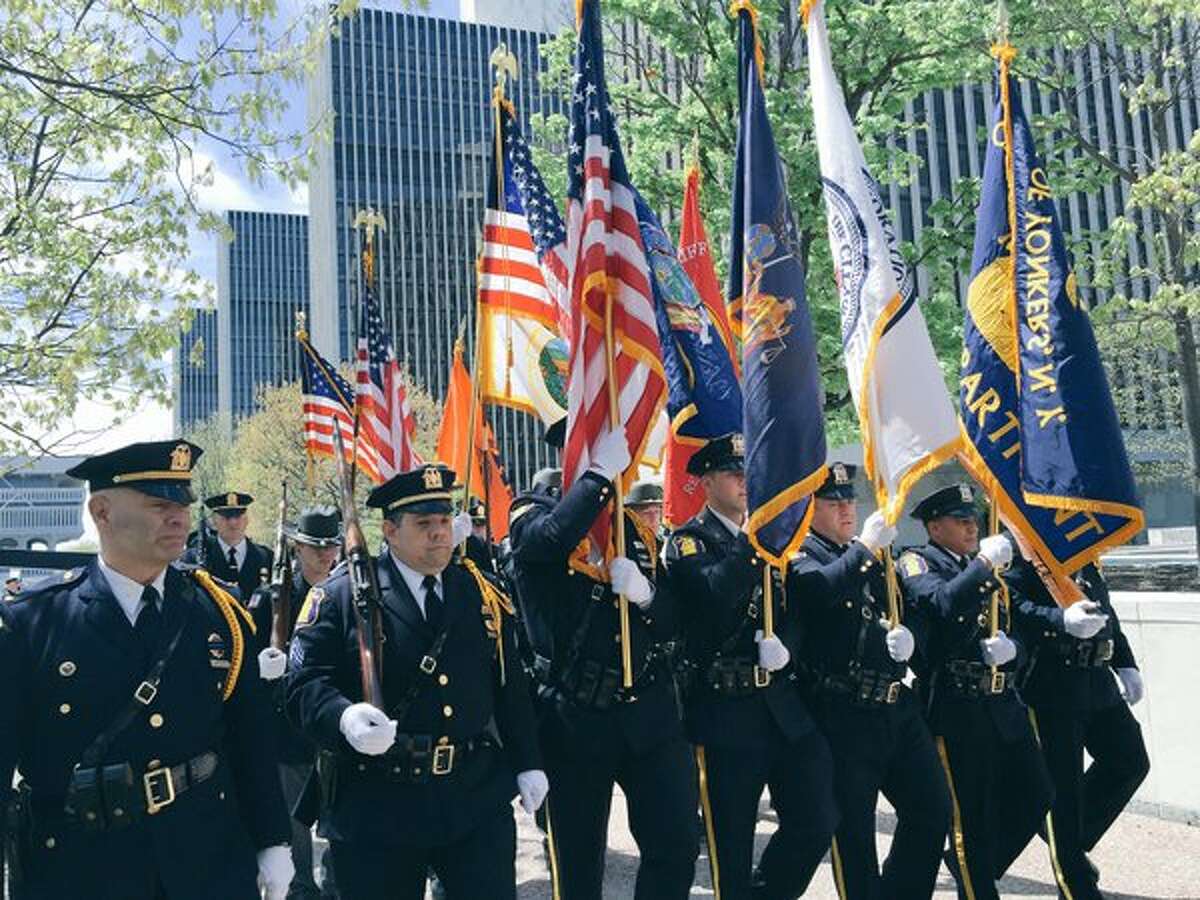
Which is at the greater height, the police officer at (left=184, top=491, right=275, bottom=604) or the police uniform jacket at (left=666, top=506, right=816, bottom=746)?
the police officer at (left=184, top=491, right=275, bottom=604)

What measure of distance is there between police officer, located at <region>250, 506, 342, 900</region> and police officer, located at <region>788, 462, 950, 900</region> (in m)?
2.67

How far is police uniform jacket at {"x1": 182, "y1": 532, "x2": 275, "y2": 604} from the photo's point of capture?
930 cm

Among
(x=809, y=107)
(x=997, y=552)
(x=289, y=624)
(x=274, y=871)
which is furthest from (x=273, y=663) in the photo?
(x=809, y=107)

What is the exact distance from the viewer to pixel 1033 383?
19.6 ft

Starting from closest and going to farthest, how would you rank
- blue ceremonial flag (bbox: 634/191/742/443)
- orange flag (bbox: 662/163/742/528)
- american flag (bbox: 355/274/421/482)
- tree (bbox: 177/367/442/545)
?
blue ceremonial flag (bbox: 634/191/742/443) < orange flag (bbox: 662/163/742/528) < american flag (bbox: 355/274/421/482) < tree (bbox: 177/367/442/545)

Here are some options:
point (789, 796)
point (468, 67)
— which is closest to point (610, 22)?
point (789, 796)

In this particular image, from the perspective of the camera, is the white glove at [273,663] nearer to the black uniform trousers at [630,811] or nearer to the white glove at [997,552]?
the black uniform trousers at [630,811]

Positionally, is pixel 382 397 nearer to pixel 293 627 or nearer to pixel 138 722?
pixel 293 627

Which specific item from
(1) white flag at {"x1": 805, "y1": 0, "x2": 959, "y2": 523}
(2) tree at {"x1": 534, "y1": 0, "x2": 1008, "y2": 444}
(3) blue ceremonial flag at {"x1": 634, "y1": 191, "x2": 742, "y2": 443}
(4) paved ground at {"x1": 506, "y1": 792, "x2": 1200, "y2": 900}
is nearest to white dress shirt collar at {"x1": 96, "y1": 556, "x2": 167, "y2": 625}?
(1) white flag at {"x1": 805, "y1": 0, "x2": 959, "y2": 523}

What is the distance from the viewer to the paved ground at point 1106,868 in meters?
6.31

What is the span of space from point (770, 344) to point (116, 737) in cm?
338

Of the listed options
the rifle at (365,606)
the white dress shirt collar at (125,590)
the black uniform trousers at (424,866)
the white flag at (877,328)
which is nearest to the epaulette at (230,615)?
the white dress shirt collar at (125,590)

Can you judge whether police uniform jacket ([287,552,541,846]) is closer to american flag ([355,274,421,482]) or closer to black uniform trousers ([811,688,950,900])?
black uniform trousers ([811,688,950,900])

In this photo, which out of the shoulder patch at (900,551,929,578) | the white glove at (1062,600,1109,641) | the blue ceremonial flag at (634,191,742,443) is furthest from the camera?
the blue ceremonial flag at (634,191,742,443)
